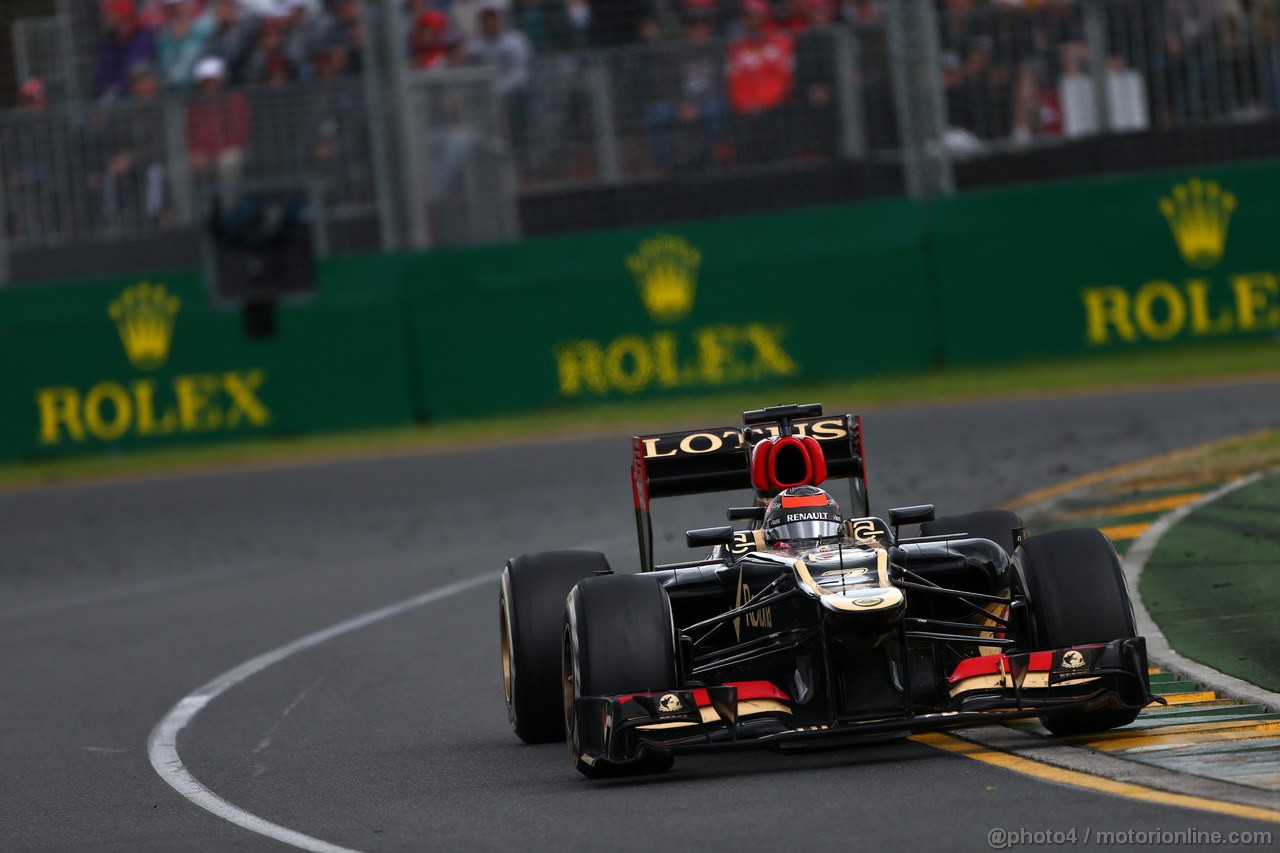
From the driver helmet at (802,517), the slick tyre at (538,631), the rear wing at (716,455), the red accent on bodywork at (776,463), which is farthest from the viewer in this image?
the rear wing at (716,455)

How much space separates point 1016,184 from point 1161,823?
15321 mm

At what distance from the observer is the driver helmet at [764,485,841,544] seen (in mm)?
7379

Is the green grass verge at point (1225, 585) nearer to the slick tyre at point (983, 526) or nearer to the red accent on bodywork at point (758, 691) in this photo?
the slick tyre at point (983, 526)

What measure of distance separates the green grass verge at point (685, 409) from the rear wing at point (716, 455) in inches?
404

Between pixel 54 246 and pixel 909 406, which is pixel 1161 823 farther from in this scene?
pixel 54 246

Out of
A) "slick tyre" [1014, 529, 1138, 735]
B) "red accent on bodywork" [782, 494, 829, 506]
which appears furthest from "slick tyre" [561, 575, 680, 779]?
"slick tyre" [1014, 529, 1138, 735]

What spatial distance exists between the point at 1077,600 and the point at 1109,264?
13600 mm

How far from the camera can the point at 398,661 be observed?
10172 millimetres

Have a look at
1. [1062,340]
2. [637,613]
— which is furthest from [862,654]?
[1062,340]

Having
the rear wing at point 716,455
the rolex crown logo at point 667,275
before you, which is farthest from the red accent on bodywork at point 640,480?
the rolex crown logo at point 667,275

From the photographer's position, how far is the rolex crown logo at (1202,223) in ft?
65.0

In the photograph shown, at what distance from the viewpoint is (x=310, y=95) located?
20.8 metres

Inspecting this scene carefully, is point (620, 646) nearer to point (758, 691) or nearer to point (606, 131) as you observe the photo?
point (758, 691)

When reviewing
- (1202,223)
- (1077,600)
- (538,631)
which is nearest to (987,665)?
(1077,600)
